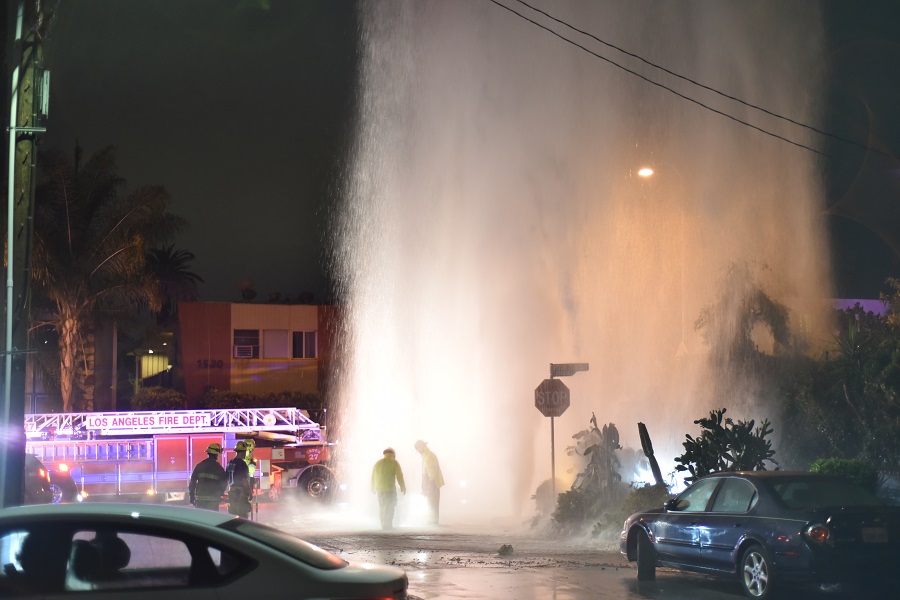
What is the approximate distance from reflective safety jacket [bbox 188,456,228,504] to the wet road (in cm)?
197

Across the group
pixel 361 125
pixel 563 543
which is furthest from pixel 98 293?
pixel 563 543

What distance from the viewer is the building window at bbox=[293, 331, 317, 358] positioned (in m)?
49.5

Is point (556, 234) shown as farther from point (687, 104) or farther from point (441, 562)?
point (441, 562)

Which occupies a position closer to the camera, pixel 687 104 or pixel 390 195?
pixel 687 104

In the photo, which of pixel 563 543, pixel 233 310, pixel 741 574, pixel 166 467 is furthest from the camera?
pixel 233 310

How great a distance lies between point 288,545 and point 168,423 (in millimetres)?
19803

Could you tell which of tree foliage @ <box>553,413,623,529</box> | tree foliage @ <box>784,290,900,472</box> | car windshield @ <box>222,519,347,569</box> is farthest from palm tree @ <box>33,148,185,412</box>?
car windshield @ <box>222,519,347,569</box>

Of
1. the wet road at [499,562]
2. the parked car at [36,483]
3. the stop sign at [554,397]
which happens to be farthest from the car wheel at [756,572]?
the parked car at [36,483]

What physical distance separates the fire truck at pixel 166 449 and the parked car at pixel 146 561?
17718mm

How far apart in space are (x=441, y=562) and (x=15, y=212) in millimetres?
6989

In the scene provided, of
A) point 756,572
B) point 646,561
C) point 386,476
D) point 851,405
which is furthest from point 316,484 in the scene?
point 756,572

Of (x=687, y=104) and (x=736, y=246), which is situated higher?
(x=687, y=104)

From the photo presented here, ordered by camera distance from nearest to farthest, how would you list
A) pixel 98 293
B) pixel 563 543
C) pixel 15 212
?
pixel 15 212 → pixel 563 543 → pixel 98 293

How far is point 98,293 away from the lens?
34.4 metres
